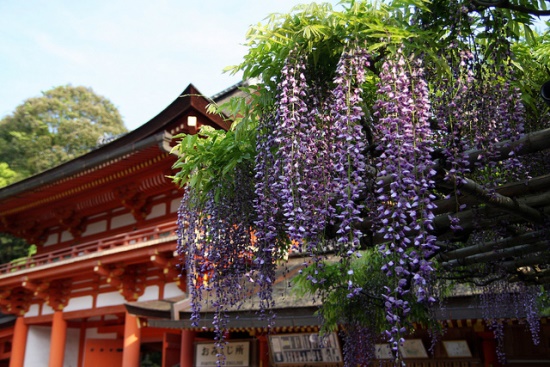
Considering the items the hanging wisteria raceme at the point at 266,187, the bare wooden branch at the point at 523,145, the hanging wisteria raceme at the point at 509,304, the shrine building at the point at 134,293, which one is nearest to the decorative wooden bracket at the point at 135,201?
the shrine building at the point at 134,293

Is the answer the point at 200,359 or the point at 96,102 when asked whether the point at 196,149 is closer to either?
the point at 200,359

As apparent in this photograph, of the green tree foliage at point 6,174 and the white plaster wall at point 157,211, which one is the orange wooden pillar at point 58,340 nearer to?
the white plaster wall at point 157,211

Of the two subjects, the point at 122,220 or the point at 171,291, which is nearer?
the point at 171,291

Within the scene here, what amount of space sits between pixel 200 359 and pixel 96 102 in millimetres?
28917

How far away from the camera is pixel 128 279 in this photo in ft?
42.7

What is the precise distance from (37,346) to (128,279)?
5.18 meters

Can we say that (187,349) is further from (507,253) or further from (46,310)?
(507,253)

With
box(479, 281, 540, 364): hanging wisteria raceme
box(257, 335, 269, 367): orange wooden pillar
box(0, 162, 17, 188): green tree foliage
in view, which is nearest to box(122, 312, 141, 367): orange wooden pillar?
box(257, 335, 269, 367): orange wooden pillar

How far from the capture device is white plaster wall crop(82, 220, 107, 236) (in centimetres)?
1513

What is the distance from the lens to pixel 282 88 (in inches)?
143

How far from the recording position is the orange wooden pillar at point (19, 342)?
15.7 metres

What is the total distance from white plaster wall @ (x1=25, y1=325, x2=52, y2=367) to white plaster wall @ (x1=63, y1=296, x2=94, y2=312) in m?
2.09

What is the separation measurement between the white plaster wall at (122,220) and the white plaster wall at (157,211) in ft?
2.82

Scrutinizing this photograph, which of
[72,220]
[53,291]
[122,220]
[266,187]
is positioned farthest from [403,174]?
[72,220]
